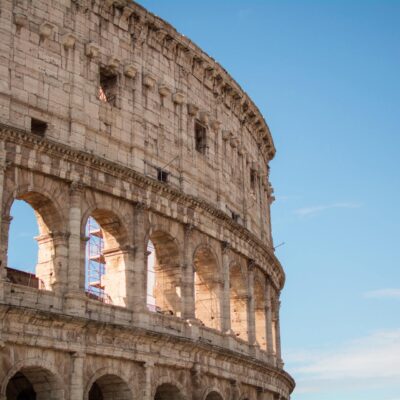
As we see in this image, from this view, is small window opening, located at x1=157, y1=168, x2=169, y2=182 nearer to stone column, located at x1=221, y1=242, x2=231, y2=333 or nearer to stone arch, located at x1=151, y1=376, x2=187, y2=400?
stone column, located at x1=221, y1=242, x2=231, y2=333

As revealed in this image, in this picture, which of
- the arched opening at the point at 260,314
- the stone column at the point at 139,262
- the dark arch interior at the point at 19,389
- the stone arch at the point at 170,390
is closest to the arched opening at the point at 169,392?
the stone arch at the point at 170,390

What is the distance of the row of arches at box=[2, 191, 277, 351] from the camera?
25250mm

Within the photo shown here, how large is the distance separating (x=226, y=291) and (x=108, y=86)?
348 inches

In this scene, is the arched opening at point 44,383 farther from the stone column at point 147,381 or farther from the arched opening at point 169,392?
the arched opening at point 169,392

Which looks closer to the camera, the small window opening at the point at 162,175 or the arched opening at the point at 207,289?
the small window opening at the point at 162,175

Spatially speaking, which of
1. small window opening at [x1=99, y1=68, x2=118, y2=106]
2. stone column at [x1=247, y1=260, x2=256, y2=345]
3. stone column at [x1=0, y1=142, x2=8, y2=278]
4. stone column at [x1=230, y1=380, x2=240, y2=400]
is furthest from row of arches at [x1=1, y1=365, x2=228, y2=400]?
small window opening at [x1=99, y1=68, x2=118, y2=106]

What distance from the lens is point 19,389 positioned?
27344 millimetres

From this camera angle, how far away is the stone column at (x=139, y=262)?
88.6 ft

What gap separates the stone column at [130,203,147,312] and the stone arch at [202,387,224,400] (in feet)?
Answer: 14.3

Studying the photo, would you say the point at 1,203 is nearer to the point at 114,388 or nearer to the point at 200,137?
the point at 114,388

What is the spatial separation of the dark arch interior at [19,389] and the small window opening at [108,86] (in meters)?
9.38

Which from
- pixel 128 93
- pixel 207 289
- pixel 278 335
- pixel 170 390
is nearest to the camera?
pixel 170 390

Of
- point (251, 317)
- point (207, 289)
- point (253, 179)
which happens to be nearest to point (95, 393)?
point (207, 289)

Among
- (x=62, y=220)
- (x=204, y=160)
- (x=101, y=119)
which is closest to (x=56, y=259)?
(x=62, y=220)
